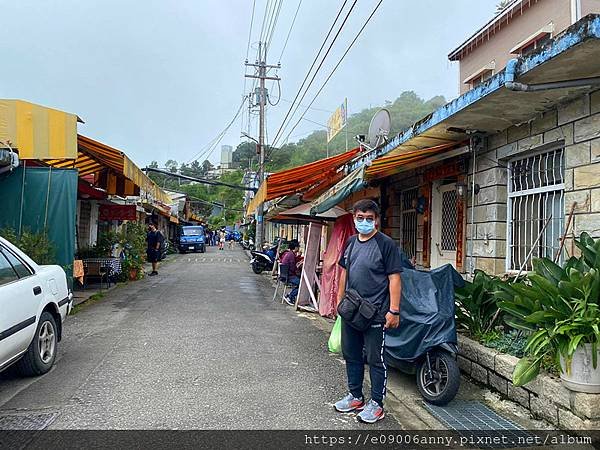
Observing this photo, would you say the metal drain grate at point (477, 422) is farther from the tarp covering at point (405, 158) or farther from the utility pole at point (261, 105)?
the utility pole at point (261, 105)

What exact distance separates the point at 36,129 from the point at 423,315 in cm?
658

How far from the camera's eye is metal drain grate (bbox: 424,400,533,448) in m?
3.77

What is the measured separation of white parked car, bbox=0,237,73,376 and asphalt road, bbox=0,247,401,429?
0.27 meters

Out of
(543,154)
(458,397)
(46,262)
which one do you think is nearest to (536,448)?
(458,397)

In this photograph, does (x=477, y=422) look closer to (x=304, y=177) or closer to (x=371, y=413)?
(x=371, y=413)

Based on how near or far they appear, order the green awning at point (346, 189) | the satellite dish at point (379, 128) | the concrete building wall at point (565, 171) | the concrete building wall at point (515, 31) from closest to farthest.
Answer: the concrete building wall at point (565, 171) < the green awning at point (346, 189) < the satellite dish at point (379, 128) < the concrete building wall at point (515, 31)

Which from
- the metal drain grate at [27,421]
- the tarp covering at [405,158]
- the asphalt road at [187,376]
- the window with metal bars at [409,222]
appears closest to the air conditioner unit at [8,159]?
the asphalt road at [187,376]

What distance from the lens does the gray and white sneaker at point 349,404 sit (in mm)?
4250

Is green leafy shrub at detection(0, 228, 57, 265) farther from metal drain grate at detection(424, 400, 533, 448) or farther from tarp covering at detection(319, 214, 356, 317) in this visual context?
metal drain grate at detection(424, 400, 533, 448)

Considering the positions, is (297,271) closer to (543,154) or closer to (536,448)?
(543,154)

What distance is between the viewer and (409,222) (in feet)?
30.9

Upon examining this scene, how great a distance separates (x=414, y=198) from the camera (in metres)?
9.15

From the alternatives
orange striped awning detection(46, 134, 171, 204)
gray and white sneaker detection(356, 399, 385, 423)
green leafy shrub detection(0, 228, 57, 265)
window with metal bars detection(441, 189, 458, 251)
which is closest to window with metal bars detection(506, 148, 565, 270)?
window with metal bars detection(441, 189, 458, 251)

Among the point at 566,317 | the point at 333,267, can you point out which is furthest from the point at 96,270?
the point at 566,317
